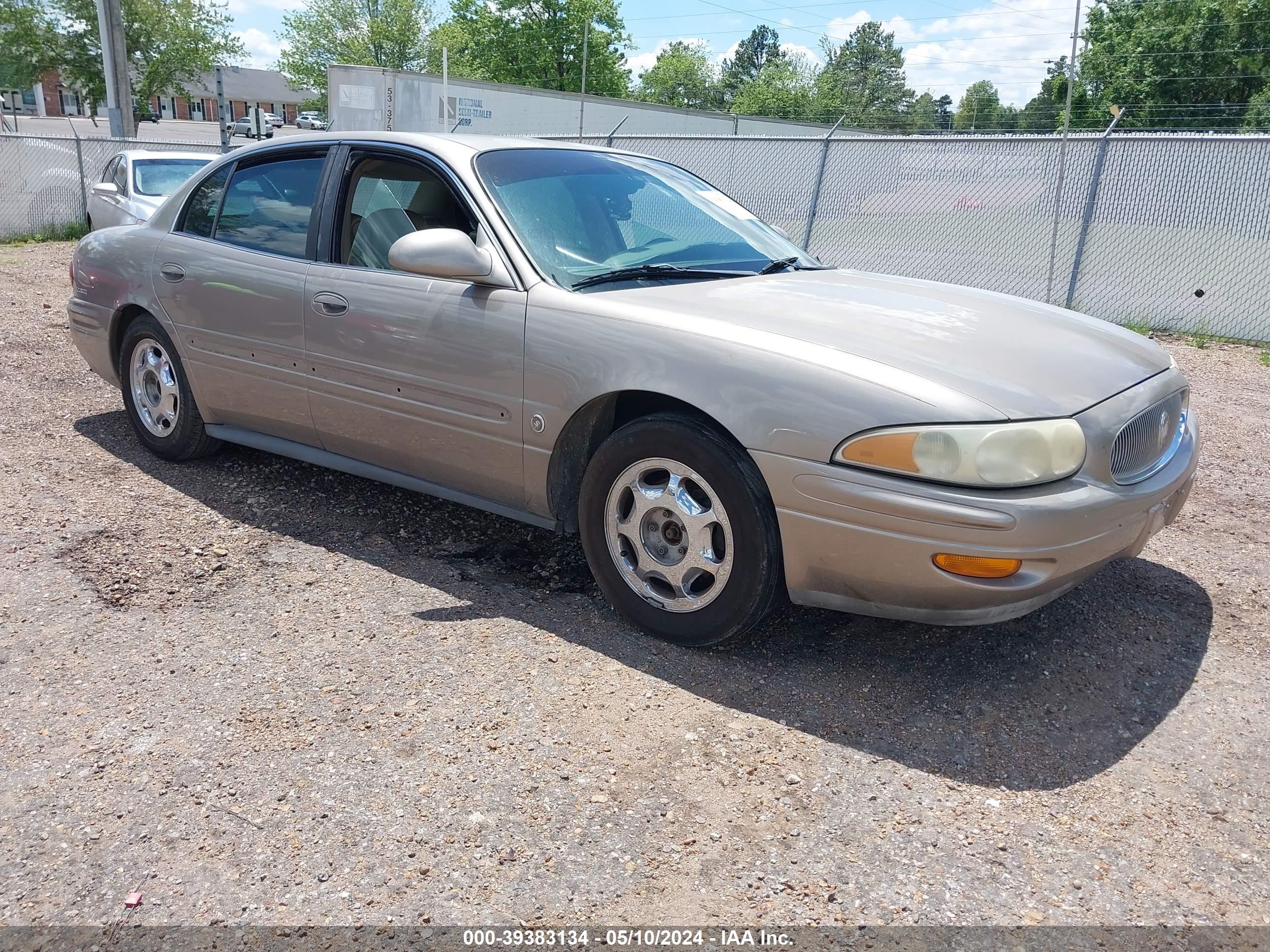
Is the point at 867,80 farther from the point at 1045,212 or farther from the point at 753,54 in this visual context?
the point at 1045,212

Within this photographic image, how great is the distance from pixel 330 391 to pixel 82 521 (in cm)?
130

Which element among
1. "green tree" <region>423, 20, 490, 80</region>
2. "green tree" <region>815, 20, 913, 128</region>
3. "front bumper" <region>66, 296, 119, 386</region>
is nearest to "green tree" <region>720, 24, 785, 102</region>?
"green tree" <region>815, 20, 913, 128</region>

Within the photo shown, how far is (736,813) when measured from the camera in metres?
2.51

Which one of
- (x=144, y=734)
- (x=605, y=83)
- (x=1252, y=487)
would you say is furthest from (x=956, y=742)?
(x=605, y=83)

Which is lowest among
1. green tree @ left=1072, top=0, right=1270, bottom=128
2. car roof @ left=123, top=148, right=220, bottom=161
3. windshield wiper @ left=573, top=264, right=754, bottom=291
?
windshield wiper @ left=573, top=264, right=754, bottom=291

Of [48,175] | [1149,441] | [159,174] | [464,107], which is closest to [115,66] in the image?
[48,175]

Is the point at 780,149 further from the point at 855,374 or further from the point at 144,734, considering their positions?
the point at 144,734

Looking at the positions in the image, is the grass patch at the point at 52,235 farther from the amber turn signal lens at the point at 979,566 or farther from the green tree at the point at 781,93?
the green tree at the point at 781,93

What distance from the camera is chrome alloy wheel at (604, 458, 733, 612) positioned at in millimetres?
3170

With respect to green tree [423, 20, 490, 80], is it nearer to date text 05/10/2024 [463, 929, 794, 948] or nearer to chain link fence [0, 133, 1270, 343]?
chain link fence [0, 133, 1270, 343]

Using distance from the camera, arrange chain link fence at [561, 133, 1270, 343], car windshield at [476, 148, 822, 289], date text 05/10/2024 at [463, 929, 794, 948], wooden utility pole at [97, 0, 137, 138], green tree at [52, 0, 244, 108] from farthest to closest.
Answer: green tree at [52, 0, 244, 108] → wooden utility pole at [97, 0, 137, 138] → chain link fence at [561, 133, 1270, 343] → car windshield at [476, 148, 822, 289] → date text 05/10/2024 at [463, 929, 794, 948]

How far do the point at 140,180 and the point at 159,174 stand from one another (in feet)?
1.05

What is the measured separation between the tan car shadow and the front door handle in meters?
0.95

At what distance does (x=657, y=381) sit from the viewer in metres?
3.16
